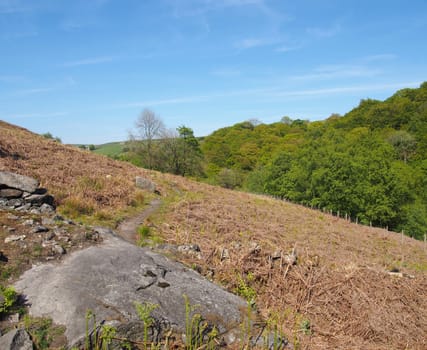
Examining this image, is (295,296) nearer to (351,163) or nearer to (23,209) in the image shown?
(23,209)

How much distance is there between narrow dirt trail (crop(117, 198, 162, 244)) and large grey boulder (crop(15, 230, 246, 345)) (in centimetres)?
281

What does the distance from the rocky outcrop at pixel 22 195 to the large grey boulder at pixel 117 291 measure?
3596mm

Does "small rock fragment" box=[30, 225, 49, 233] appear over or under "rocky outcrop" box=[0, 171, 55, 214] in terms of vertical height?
under

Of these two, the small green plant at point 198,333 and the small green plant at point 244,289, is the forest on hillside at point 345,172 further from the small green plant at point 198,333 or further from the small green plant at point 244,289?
the small green plant at point 198,333

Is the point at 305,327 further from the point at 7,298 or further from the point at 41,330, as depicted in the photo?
the point at 7,298

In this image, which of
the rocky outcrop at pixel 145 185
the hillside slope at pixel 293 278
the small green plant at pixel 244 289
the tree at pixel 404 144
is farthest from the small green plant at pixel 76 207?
the tree at pixel 404 144

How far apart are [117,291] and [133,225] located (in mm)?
6304

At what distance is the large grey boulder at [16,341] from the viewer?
4.14 metres

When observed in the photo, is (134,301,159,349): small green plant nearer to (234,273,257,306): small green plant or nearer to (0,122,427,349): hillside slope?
(0,122,427,349): hillside slope

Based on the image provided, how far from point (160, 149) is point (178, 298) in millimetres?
42529

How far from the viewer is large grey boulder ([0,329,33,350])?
4140 millimetres

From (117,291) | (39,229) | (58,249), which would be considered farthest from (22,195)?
(117,291)

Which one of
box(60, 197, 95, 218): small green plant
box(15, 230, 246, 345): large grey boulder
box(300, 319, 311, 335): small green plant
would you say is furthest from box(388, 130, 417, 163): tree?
box(15, 230, 246, 345): large grey boulder

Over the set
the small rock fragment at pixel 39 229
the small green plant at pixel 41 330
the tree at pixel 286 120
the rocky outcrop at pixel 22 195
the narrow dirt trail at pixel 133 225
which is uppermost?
the tree at pixel 286 120
